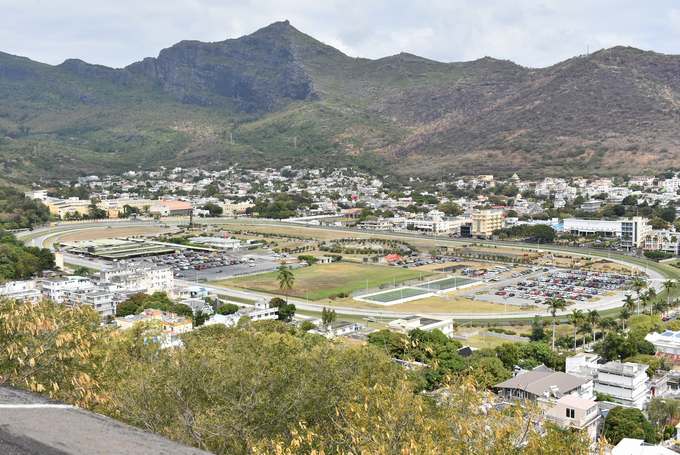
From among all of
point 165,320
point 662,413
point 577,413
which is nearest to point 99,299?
point 165,320

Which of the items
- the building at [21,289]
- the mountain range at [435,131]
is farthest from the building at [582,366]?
the mountain range at [435,131]

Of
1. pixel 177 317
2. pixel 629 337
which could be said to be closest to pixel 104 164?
pixel 177 317

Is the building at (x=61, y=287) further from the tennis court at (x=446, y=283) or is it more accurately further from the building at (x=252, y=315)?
the tennis court at (x=446, y=283)

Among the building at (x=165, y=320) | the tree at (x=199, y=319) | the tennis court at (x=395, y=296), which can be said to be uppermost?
the building at (x=165, y=320)

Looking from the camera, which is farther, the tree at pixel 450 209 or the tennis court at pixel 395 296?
the tree at pixel 450 209

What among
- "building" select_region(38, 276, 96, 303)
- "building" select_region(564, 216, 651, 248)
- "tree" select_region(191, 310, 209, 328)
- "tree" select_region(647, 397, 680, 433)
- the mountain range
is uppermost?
the mountain range

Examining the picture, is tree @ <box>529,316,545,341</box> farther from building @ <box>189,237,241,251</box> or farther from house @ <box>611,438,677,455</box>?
building @ <box>189,237,241,251</box>

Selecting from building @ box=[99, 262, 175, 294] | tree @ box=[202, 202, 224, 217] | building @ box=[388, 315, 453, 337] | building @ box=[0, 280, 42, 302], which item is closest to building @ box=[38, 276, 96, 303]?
building @ box=[0, 280, 42, 302]

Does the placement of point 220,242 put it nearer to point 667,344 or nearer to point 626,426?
point 667,344
